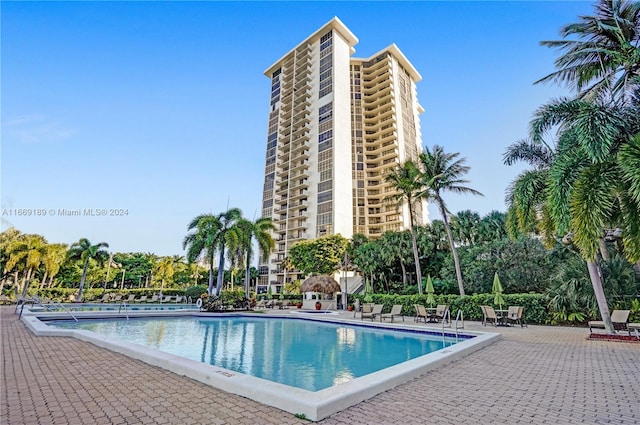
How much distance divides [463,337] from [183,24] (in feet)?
54.7

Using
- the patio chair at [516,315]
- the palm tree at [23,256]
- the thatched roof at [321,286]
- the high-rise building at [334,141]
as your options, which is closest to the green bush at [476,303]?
the patio chair at [516,315]

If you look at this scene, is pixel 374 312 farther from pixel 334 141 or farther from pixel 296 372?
pixel 334 141

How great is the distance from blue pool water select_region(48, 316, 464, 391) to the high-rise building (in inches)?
1580

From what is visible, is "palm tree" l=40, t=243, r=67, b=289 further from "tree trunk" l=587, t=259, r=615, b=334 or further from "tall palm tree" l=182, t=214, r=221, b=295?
"tree trunk" l=587, t=259, r=615, b=334

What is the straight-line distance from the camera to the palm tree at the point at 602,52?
1008 centimetres

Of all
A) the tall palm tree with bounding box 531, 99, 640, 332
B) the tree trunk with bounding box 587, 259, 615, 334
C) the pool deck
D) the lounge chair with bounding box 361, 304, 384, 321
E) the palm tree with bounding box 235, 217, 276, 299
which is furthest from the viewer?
the palm tree with bounding box 235, 217, 276, 299

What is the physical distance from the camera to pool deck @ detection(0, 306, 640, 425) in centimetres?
366

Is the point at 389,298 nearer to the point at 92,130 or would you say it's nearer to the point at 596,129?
the point at 596,129

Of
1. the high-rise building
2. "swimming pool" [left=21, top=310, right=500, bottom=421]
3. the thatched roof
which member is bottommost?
"swimming pool" [left=21, top=310, right=500, bottom=421]

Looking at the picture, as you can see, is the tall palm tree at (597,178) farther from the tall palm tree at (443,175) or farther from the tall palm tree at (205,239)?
the tall palm tree at (205,239)

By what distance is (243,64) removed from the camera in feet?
68.3

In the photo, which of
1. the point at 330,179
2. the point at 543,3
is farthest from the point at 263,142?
the point at 543,3

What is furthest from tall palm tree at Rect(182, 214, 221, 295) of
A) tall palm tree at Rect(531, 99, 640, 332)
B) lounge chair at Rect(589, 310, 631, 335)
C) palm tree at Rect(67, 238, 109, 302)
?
lounge chair at Rect(589, 310, 631, 335)

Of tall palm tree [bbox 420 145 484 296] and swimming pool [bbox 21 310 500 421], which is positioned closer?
swimming pool [bbox 21 310 500 421]
